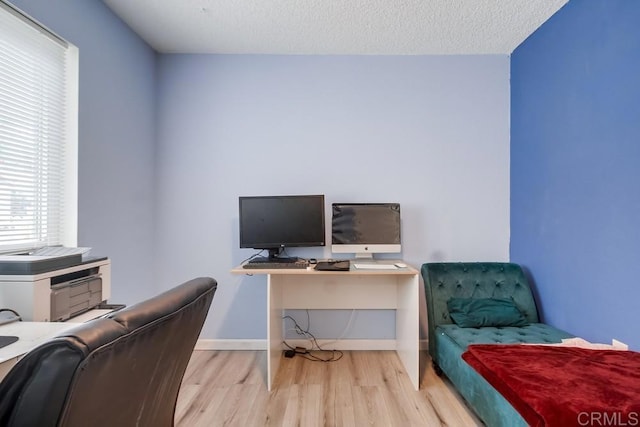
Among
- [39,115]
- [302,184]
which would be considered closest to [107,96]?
[39,115]

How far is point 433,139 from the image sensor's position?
2.65 meters

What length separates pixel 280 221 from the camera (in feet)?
7.90

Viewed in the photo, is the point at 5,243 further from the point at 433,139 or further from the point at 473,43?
the point at 473,43

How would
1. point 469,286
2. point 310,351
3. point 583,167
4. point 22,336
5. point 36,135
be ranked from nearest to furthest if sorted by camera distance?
1. point 22,336
2. point 36,135
3. point 583,167
4. point 469,286
5. point 310,351

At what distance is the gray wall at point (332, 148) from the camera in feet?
8.68

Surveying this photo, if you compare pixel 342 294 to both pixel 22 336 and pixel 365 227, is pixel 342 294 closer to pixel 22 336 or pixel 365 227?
pixel 365 227

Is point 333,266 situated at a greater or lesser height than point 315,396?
greater

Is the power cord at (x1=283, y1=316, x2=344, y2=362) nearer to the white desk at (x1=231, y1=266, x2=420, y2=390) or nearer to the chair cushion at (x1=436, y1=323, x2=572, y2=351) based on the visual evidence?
the white desk at (x1=231, y1=266, x2=420, y2=390)

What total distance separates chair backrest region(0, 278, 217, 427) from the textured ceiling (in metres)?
2.11

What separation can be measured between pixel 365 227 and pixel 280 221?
0.70m

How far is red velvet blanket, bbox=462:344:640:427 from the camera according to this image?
1.06 metres

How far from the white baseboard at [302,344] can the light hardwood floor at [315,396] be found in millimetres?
130
